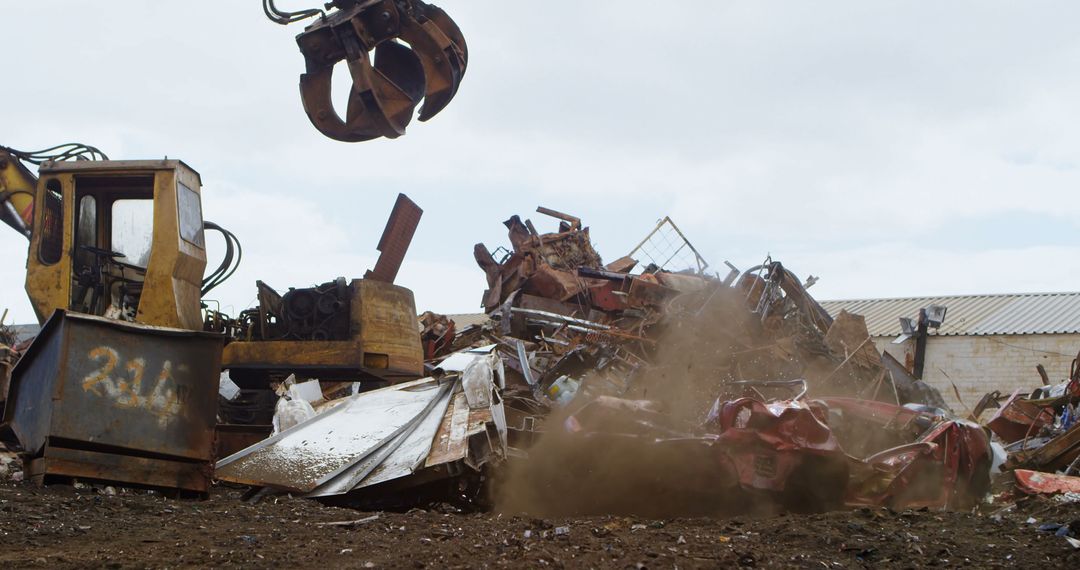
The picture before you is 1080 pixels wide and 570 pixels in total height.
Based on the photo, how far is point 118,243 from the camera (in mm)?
7238

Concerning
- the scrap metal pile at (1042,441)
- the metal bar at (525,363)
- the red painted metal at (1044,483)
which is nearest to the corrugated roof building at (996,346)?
the scrap metal pile at (1042,441)

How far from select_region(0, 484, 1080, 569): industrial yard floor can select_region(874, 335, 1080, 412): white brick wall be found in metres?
19.2

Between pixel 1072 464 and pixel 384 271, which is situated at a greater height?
pixel 384 271

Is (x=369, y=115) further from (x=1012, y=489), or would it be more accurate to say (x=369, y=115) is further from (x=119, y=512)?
(x=1012, y=489)

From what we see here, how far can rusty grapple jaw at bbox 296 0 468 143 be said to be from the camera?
24.4ft

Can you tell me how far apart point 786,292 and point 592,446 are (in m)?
9.08

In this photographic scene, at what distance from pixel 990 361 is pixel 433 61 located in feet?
67.6

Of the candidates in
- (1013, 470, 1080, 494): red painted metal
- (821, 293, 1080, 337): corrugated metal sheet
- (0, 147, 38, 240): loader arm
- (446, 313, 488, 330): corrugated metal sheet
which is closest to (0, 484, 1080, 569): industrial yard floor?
(1013, 470, 1080, 494): red painted metal

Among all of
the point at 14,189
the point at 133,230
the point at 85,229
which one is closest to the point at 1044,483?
the point at 133,230

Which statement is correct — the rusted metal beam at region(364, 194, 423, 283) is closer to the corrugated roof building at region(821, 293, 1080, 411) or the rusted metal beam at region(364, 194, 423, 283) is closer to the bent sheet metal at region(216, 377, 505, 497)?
the bent sheet metal at region(216, 377, 505, 497)

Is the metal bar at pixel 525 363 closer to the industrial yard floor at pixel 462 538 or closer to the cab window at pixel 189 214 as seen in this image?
the cab window at pixel 189 214

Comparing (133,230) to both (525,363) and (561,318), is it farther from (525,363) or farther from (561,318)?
(561,318)

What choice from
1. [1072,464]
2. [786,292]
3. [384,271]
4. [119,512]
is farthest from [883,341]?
[119,512]

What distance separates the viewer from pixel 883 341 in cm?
2584
